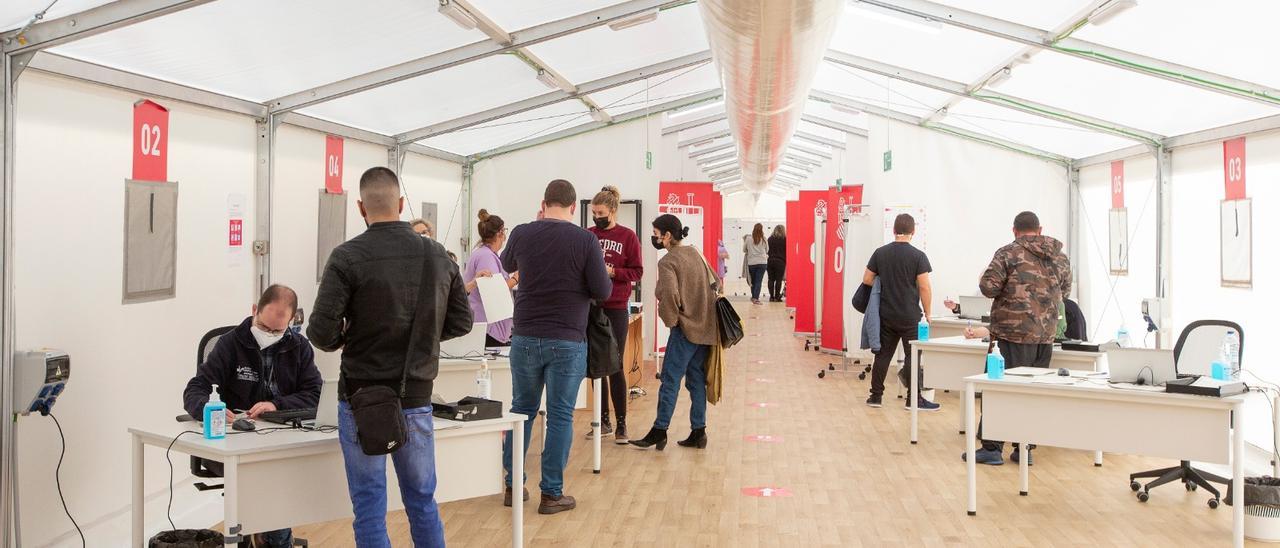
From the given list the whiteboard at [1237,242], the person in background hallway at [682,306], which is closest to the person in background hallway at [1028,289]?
the whiteboard at [1237,242]

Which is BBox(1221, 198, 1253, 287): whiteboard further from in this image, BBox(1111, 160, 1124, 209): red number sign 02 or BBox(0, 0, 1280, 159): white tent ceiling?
BBox(1111, 160, 1124, 209): red number sign 02

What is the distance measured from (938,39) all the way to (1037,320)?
2275mm

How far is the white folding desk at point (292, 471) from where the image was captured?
3072 mm

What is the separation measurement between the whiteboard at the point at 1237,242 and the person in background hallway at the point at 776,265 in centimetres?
1373

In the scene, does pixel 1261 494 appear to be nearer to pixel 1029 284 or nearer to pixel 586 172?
pixel 1029 284

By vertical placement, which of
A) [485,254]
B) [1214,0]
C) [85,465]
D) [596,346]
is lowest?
[85,465]

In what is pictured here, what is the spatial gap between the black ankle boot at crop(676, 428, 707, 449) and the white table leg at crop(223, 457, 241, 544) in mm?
3660

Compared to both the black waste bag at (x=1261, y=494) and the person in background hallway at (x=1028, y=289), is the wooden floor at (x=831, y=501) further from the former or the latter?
the person in background hallway at (x=1028, y=289)

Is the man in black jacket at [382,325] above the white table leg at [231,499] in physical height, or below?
above

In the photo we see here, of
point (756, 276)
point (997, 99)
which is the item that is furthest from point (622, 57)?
point (756, 276)

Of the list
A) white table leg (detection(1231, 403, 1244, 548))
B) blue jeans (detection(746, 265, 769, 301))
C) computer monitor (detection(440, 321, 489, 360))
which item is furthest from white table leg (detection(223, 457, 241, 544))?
blue jeans (detection(746, 265, 769, 301))

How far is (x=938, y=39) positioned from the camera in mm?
6797

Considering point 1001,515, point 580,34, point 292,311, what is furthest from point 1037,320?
point 292,311

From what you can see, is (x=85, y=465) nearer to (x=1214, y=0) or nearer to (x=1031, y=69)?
(x=1214, y=0)
